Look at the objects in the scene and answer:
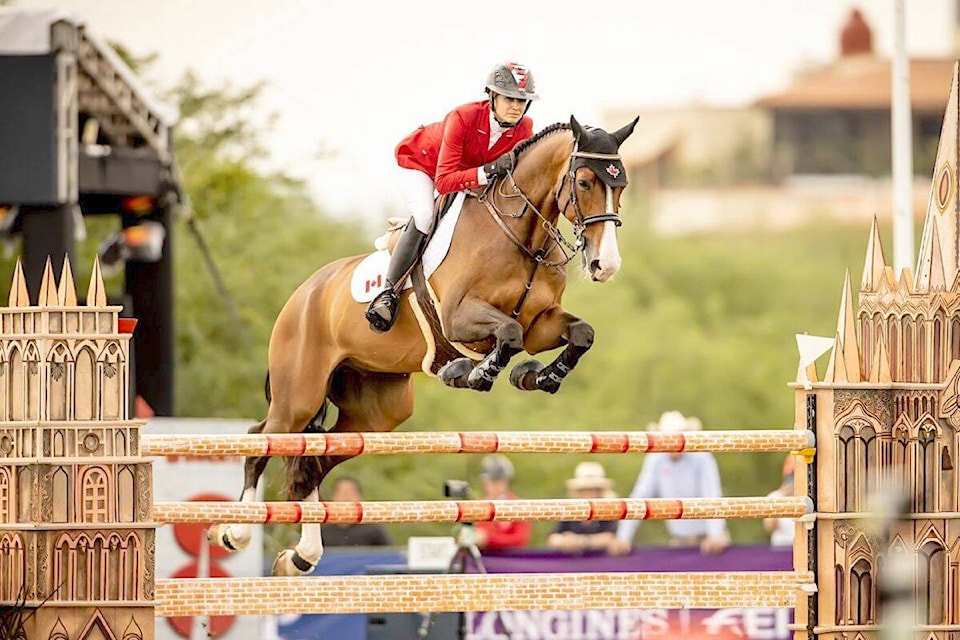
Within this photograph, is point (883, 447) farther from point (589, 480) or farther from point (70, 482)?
point (589, 480)

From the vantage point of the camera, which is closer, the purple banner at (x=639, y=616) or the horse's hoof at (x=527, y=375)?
the horse's hoof at (x=527, y=375)

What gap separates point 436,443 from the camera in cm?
605

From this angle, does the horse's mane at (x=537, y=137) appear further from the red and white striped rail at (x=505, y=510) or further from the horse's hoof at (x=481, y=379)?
the red and white striped rail at (x=505, y=510)

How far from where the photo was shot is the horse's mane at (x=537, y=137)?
23.4 feet

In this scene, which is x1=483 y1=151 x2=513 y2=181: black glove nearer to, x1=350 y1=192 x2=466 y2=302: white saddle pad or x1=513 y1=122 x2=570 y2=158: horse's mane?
x1=513 y1=122 x2=570 y2=158: horse's mane

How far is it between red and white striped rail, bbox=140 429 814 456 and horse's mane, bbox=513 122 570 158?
1527 millimetres

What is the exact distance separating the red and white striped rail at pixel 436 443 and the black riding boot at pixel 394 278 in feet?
3.87

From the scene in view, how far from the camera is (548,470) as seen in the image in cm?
2666

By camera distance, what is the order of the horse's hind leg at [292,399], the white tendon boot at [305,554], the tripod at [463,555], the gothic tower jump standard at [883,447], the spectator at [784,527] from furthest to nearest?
1. the spectator at [784,527]
2. the tripod at [463,555]
3. the horse's hind leg at [292,399]
4. the white tendon boot at [305,554]
5. the gothic tower jump standard at [883,447]

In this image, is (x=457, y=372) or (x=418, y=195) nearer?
(x=457, y=372)

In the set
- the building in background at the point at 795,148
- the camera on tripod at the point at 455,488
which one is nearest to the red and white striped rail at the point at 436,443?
the camera on tripod at the point at 455,488

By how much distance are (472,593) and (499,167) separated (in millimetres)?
1904

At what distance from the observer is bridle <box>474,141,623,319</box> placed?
6.64 m

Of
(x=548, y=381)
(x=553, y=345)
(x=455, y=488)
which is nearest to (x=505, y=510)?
(x=548, y=381)
